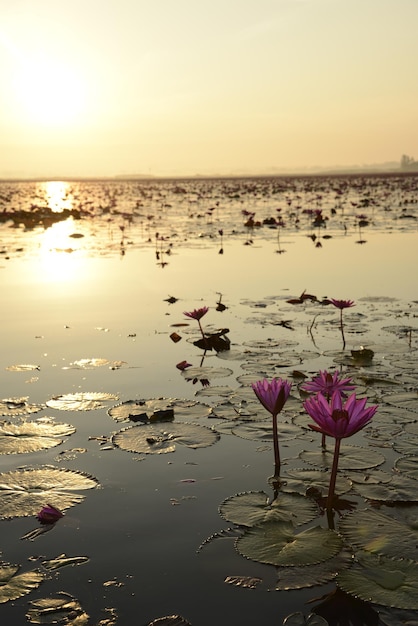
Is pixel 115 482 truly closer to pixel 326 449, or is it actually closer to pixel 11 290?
pixel 326 449

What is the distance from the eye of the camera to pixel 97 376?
187 inches

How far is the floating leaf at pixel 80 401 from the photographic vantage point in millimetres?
4090

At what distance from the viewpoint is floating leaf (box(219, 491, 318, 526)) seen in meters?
2.71

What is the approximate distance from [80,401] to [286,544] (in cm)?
202

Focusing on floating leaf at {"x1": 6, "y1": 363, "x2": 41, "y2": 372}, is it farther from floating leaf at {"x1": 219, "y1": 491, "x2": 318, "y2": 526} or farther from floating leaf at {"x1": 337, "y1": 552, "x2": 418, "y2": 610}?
floating leaf at {"x1": 337, "y1": 552, "x2": 418, "y2": 610}

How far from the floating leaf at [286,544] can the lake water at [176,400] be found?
72mm

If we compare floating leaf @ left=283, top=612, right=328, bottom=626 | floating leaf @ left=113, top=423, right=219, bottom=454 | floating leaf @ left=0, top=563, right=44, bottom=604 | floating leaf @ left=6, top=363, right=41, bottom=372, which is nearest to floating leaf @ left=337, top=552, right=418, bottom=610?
floating leaf @ left=283, top=612, right=328, bottom=626

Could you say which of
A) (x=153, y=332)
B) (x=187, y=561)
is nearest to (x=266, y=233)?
(x=153, y=332)

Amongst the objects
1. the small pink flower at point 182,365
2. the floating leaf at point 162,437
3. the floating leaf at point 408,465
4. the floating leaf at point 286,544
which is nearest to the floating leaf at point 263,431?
the floating leaf at point 162,437

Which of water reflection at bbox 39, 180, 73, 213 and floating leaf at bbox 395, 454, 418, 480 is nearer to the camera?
floating leaf at bbox 395, 454, 418, 480

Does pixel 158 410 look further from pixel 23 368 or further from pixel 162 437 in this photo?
pixel 23 368

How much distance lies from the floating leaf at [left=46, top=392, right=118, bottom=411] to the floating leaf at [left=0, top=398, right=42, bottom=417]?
4.2 inches

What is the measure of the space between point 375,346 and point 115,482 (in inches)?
116

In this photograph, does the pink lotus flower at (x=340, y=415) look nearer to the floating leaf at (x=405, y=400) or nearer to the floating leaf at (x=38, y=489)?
the floating leaf at (x=38, y=489)
